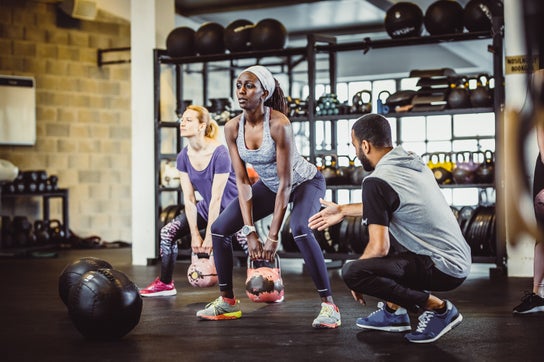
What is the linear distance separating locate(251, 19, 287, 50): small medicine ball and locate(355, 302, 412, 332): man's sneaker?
13.7 ft

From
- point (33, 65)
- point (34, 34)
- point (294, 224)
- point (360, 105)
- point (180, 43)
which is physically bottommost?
point (294, 224)

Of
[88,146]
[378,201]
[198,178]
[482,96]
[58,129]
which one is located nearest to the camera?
[378,201]

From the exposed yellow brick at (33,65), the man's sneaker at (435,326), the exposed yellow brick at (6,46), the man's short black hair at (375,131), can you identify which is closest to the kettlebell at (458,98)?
the man's short black hair at (375,131)

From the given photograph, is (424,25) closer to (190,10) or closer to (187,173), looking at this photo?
Answer: (187,173)

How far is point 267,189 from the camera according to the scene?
377 centimetres

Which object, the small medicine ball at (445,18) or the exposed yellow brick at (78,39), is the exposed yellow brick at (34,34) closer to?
the exposed yellow brick at (78,39)

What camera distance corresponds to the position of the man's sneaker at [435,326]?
308 centimetres

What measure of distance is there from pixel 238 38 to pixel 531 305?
4.26 meters

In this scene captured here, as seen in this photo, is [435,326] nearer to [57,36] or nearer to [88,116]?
[88,116]

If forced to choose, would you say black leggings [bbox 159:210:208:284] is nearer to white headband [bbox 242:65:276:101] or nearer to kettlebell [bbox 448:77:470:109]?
white headband [bbox 242:65:276:101]

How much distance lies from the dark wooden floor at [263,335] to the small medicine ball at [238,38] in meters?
2.90

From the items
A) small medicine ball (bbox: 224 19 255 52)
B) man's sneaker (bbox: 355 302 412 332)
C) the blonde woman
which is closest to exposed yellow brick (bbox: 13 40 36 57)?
small medicine ball (bbox: 224 19 255 52)

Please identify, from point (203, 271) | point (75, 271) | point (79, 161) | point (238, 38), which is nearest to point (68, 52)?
point (79, 161)

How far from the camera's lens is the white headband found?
3.59 meters
